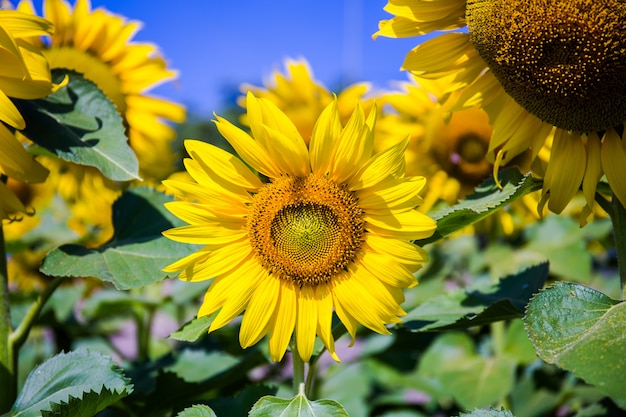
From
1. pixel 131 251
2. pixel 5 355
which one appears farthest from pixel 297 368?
pixel 5 355

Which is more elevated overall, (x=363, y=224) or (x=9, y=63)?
(x=9, y=63)

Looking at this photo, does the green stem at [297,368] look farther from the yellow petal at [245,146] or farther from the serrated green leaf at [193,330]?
the yellow petal at [245,146]

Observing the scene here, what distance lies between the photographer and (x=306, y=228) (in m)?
1.31

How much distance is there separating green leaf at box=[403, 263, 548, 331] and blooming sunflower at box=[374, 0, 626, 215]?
0.25 m

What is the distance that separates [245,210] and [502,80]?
57 centimetres

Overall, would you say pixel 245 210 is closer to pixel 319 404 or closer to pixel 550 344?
pixel 319 404

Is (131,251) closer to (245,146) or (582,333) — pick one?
(245,146)

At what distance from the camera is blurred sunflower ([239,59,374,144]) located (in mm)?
2678

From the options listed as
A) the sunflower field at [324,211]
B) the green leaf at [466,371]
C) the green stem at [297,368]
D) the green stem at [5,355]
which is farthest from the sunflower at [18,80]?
the green leaf at [466,371]

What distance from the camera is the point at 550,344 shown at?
43.3 inches

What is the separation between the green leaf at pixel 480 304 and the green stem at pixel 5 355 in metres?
0.85

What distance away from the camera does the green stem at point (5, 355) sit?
1.37 meters

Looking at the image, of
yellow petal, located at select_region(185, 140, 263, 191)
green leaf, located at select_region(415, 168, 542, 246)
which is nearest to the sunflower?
yellow petal, located at select_region(185, 140, 263, 191)

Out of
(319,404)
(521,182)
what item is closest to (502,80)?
(521,182)
